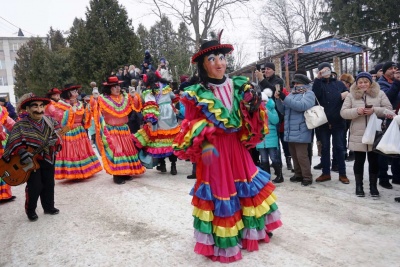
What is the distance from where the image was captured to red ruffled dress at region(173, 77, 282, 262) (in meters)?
3.19

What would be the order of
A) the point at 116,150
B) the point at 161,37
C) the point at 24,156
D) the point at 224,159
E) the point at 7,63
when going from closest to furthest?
the point at 224,159, the point at 24,156, the point at 116,150, the point at 161,37, the point at 7,63

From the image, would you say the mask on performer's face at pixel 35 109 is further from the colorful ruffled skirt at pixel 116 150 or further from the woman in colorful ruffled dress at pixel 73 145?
the woman in colorful ruffled dress at pixel 73 145

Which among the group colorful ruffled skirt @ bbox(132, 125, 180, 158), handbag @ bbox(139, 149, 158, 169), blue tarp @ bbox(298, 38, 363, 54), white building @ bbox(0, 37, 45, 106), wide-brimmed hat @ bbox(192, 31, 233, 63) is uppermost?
white building @ bbox(0, 37, 45, 106)

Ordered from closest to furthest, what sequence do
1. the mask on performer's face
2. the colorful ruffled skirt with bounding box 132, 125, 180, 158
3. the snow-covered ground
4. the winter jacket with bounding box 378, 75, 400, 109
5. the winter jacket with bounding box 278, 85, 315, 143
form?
the snow-covered ground < the mask on performer's face < the winter jacket with bounding box 378, 75, 400, 109 < the winter jacket with bounding box 278, 85, 315, 143 < the colorful ruffled skirt with bounding box 132, 125, 180, 158

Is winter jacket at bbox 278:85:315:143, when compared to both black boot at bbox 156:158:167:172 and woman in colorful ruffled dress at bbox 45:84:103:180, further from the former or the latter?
woman in colorful ruffled dress at bbox 45:84:103:180

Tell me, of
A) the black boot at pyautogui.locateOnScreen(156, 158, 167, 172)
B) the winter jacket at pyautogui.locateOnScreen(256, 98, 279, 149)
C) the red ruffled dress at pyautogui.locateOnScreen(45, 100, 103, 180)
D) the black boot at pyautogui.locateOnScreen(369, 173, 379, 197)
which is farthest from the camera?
the black boot at pyautogui.locateOnScreen(156, 158, 167, 172)

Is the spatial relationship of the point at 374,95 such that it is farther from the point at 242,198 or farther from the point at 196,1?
the point at 196,1

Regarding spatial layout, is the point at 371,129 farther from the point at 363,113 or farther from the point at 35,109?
the point at 35,109

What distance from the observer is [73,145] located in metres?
7.20

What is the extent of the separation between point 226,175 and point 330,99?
3489 millimetres

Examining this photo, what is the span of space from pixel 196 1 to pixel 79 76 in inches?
304

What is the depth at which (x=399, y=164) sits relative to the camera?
5.51 m

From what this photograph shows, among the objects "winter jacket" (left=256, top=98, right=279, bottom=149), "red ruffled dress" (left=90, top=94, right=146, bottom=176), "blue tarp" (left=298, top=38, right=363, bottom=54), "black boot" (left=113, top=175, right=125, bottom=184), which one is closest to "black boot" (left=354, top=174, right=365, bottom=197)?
"winter jacket" (left=256, top=98, right=279, bottom=149)

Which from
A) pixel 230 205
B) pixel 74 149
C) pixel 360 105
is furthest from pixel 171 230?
pixel 74 149
